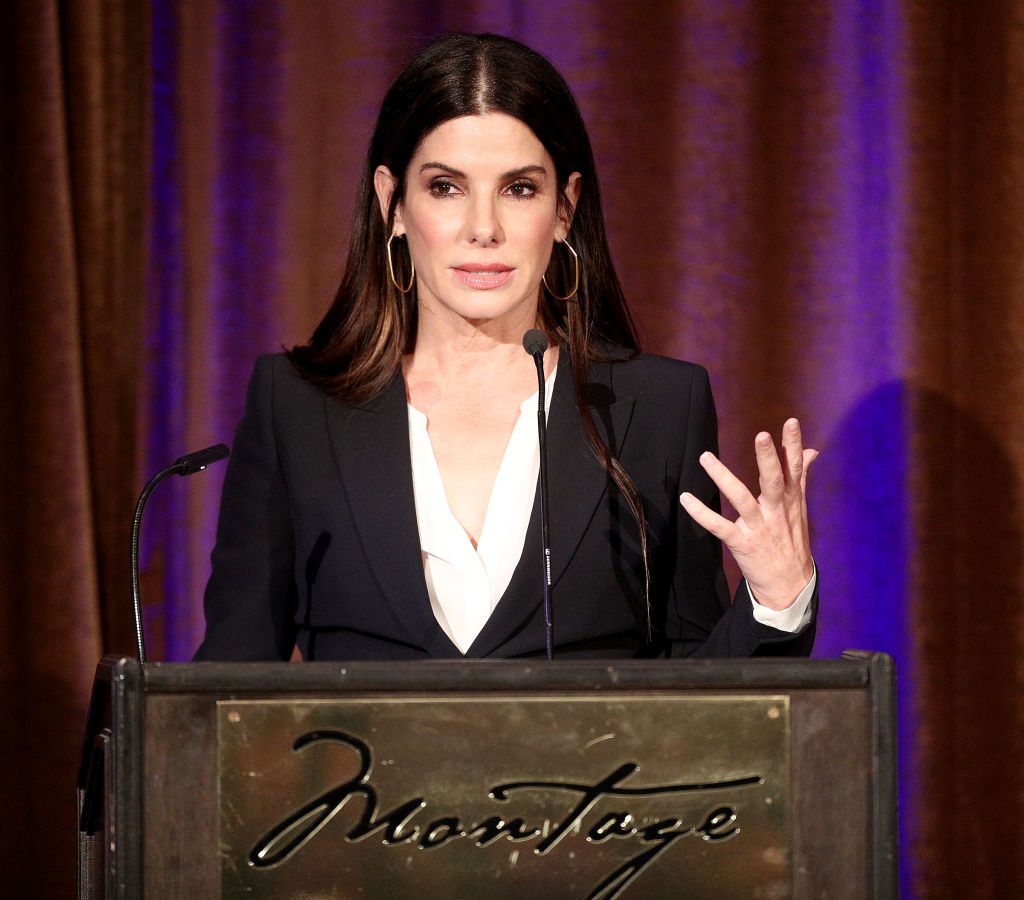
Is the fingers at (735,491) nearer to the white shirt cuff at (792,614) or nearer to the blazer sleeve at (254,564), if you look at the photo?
the white shirt cuff at (792,614)

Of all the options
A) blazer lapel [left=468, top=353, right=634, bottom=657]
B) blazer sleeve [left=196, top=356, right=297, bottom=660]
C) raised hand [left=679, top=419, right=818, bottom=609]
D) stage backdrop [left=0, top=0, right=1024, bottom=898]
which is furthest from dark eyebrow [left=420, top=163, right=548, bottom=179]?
stage backdrop [left=0, top=0, right=1024, bottom=898]

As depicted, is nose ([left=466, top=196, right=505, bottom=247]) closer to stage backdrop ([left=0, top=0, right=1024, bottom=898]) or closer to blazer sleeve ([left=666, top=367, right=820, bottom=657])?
blazer sleeve ([left=666, top=367, right=820, bottom=657])

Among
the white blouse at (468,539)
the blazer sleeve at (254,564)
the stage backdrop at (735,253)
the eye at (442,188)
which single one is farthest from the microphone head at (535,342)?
the stage backdrop at (735,253)

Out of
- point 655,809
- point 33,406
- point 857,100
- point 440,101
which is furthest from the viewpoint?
point 857,100

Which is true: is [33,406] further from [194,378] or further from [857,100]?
[857,100]

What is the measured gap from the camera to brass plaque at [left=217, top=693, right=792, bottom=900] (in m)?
1.02

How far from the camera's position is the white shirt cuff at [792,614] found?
135cm

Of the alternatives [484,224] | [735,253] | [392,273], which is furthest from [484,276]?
[735,253]

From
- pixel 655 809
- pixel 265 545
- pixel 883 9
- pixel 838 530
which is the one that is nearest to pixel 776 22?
pixel 883 9

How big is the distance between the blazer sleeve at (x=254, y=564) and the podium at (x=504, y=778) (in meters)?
0.59

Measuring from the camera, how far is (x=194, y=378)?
2.48 meters

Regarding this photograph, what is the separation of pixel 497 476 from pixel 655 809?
0.69 meters

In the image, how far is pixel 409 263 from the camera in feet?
5.93

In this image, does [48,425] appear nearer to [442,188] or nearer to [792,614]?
[442,188]
